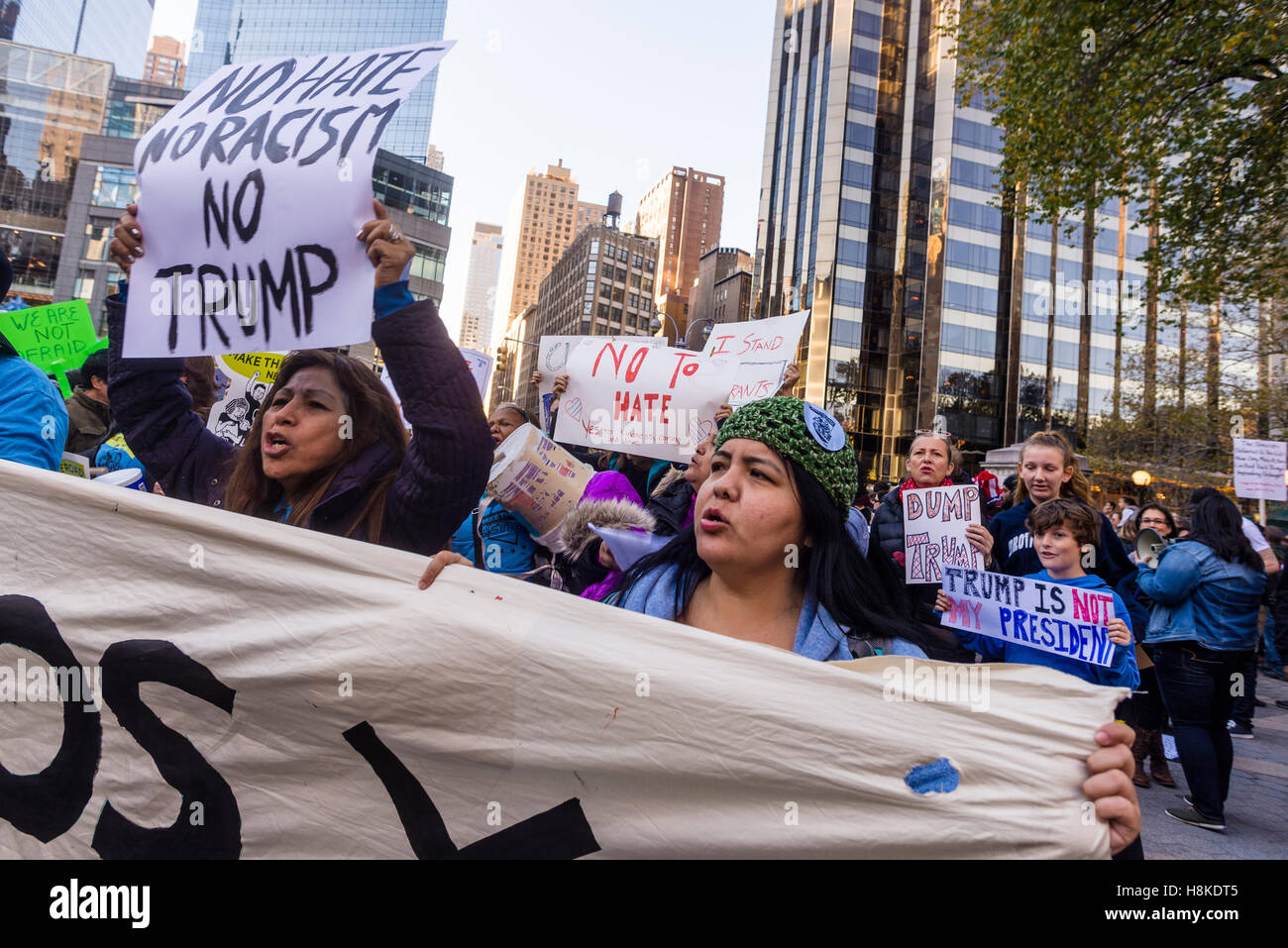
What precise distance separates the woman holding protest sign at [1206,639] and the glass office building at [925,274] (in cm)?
4560

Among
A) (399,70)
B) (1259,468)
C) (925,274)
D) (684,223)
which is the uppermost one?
(684,223)

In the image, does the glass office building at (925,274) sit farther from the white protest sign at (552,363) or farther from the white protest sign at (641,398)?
the white protest sign at (641,398)

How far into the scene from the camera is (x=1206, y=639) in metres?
4.79

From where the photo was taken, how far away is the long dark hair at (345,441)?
2227mm

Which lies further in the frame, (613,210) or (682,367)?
(613,210)

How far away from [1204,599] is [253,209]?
5674mm

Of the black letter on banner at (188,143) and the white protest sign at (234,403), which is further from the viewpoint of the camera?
the white protest sign at (234,403)


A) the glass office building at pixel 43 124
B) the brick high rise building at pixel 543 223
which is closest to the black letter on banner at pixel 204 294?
the glass office building at pixel 43 124

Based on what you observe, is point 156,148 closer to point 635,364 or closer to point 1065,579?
point 635,364

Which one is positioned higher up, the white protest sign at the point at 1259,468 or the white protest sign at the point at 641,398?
the white protest sign at the point at 1259,468

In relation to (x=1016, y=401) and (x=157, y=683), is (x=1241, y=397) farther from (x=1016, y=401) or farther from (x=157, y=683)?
(x=1016, y=401)

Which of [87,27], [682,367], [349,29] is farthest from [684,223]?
[682,367]
